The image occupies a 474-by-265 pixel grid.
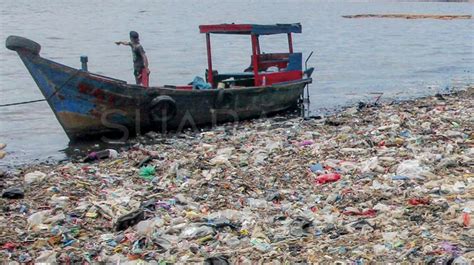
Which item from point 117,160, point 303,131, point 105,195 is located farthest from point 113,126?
point 105,195

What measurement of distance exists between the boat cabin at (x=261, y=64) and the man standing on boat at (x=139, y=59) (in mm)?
1804

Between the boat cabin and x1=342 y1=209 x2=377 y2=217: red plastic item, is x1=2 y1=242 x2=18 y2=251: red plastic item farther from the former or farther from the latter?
the boat cabin

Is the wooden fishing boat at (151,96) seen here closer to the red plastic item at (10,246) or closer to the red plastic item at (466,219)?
the red plastic item at (10,246)

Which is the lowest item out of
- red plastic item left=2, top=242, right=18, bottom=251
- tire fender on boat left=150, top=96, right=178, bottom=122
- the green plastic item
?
the green plastic item

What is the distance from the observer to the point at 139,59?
12.6 metres

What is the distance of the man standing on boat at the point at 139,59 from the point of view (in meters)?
12.4

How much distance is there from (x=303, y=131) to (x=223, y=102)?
2.26 m

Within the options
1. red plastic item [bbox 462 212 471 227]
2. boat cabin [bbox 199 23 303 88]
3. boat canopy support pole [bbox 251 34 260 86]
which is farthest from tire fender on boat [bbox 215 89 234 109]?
red plastic item [bbox 462 212 471 227]

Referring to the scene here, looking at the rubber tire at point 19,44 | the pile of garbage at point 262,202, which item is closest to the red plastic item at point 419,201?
the pile of garbage at point 262,202

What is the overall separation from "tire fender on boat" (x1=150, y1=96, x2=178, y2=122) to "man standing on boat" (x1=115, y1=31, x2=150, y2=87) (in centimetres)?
106

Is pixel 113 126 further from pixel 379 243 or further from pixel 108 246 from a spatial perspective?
pixel 379 243

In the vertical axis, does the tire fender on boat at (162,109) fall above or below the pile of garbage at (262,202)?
above

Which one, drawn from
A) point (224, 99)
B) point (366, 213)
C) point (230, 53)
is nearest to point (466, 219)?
point (366, 213)

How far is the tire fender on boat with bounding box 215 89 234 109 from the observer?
12832mm
